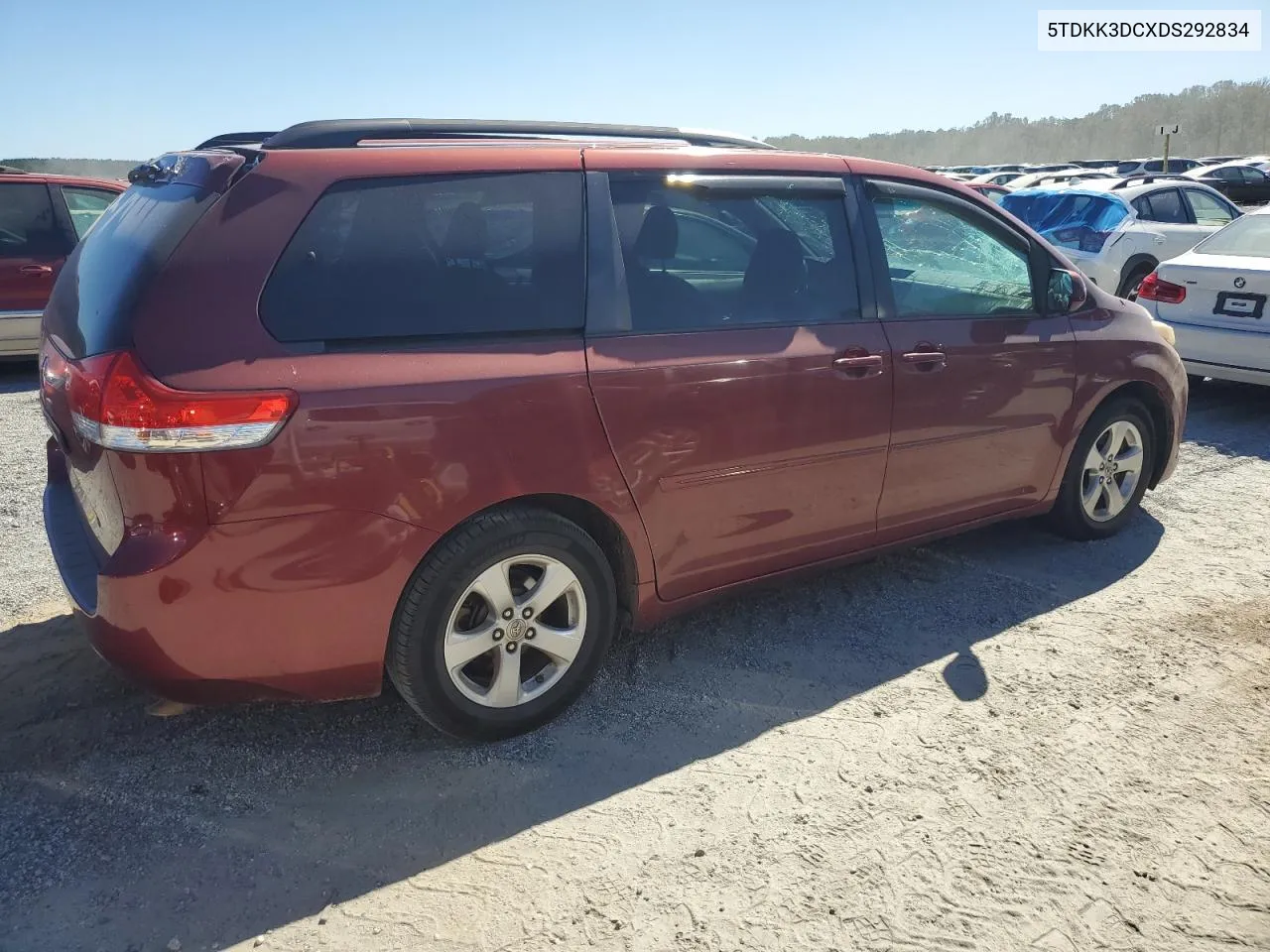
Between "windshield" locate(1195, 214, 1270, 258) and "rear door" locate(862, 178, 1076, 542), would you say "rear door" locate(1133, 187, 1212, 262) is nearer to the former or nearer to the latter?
"windshield" locate(1195, 214, 1270, 258)

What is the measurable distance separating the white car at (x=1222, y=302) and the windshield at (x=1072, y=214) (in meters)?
3.47

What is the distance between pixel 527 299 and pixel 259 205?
2.59ft

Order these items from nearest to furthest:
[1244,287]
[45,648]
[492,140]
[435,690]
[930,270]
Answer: [435,690] → [492,140] → [45,648] → [930,270] → [1244,287]

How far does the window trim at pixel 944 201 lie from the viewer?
370 centimetres

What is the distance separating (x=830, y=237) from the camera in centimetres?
364

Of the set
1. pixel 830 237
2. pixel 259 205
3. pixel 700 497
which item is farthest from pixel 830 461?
pixel 259 205

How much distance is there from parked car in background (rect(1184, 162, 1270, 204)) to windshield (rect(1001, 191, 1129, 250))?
1627 centimetres

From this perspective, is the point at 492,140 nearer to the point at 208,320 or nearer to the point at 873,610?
the point at 208,320

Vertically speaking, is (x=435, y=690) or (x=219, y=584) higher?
(x=219, y=584)

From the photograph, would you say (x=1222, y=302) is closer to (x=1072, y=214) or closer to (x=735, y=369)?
(x=1072, y=214)

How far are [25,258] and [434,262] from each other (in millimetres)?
7157

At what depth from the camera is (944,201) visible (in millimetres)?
4020

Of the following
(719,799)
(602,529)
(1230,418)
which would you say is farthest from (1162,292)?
(719,799)

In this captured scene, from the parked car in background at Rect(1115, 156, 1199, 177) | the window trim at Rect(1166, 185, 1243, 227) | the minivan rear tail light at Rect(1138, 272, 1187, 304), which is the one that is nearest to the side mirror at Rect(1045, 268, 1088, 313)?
the minivan rear tail light at Rect(1138, 272, 1187, 304)
